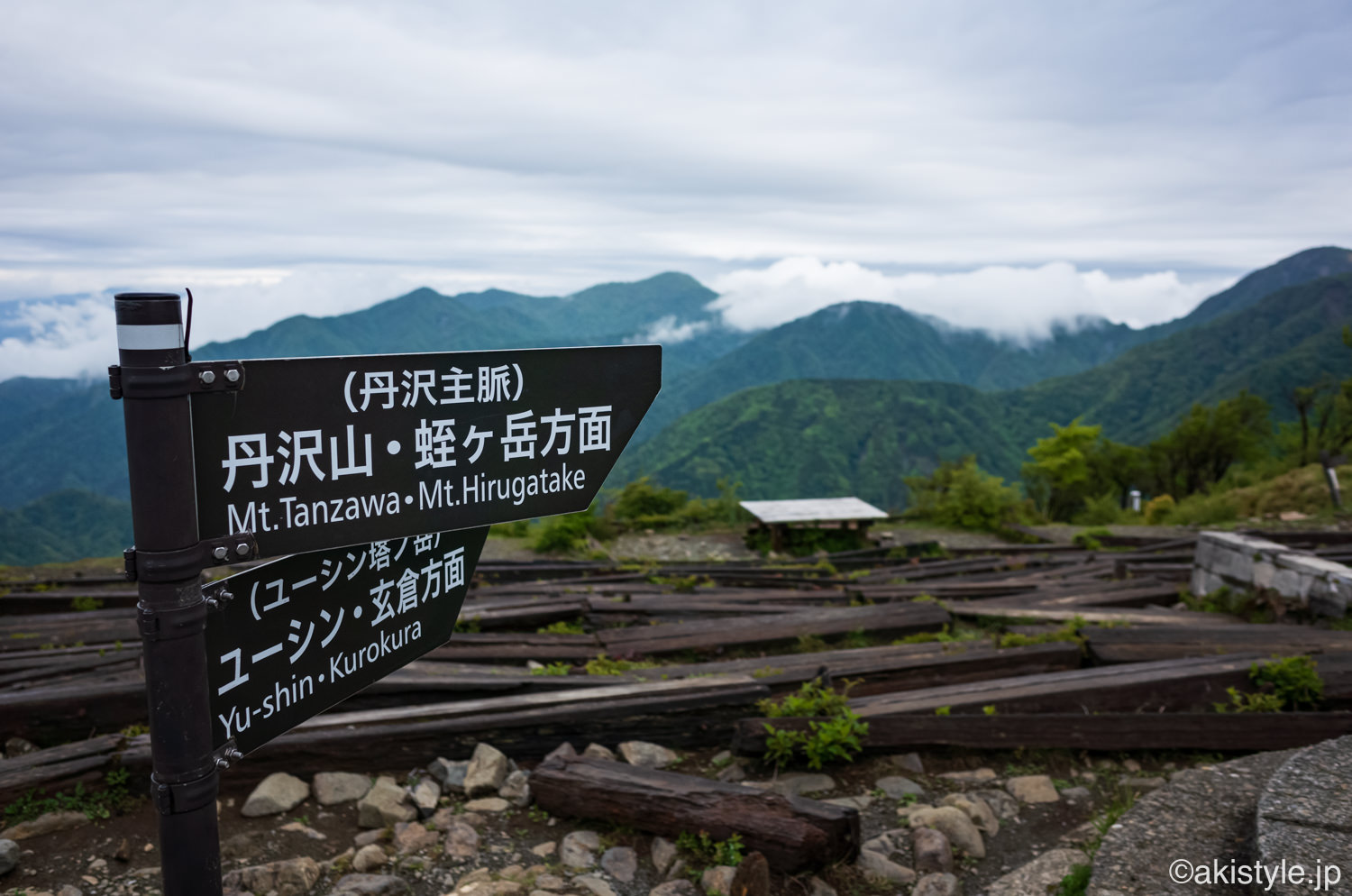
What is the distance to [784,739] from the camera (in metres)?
4.59

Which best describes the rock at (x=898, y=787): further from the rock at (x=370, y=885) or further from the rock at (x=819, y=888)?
the rock at (x=370, y=885)

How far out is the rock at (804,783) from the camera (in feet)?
14.6

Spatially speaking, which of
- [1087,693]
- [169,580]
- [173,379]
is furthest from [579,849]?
[1087,693]

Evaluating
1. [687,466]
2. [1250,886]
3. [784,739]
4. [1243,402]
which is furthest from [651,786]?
[687,466]

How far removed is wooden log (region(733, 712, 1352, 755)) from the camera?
15.6 ft

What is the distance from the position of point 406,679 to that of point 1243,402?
56.8m

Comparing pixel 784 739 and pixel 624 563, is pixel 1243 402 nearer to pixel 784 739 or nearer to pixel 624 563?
pixel 624 563

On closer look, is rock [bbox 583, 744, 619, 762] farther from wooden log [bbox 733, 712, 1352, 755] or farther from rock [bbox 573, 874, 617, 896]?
rock [bbox 573, 874, 617, 896]

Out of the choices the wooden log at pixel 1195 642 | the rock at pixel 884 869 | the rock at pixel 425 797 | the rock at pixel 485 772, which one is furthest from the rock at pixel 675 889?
the wooden log at pixel 1195 642

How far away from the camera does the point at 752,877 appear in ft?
10.8

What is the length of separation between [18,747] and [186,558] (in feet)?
13.8

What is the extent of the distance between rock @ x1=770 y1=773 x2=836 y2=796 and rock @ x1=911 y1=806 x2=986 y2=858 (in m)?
0.54

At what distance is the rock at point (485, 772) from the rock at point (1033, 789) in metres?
2.91

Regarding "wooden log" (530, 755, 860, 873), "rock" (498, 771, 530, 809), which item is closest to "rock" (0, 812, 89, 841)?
"rock" (498, 771, 530, 809)
